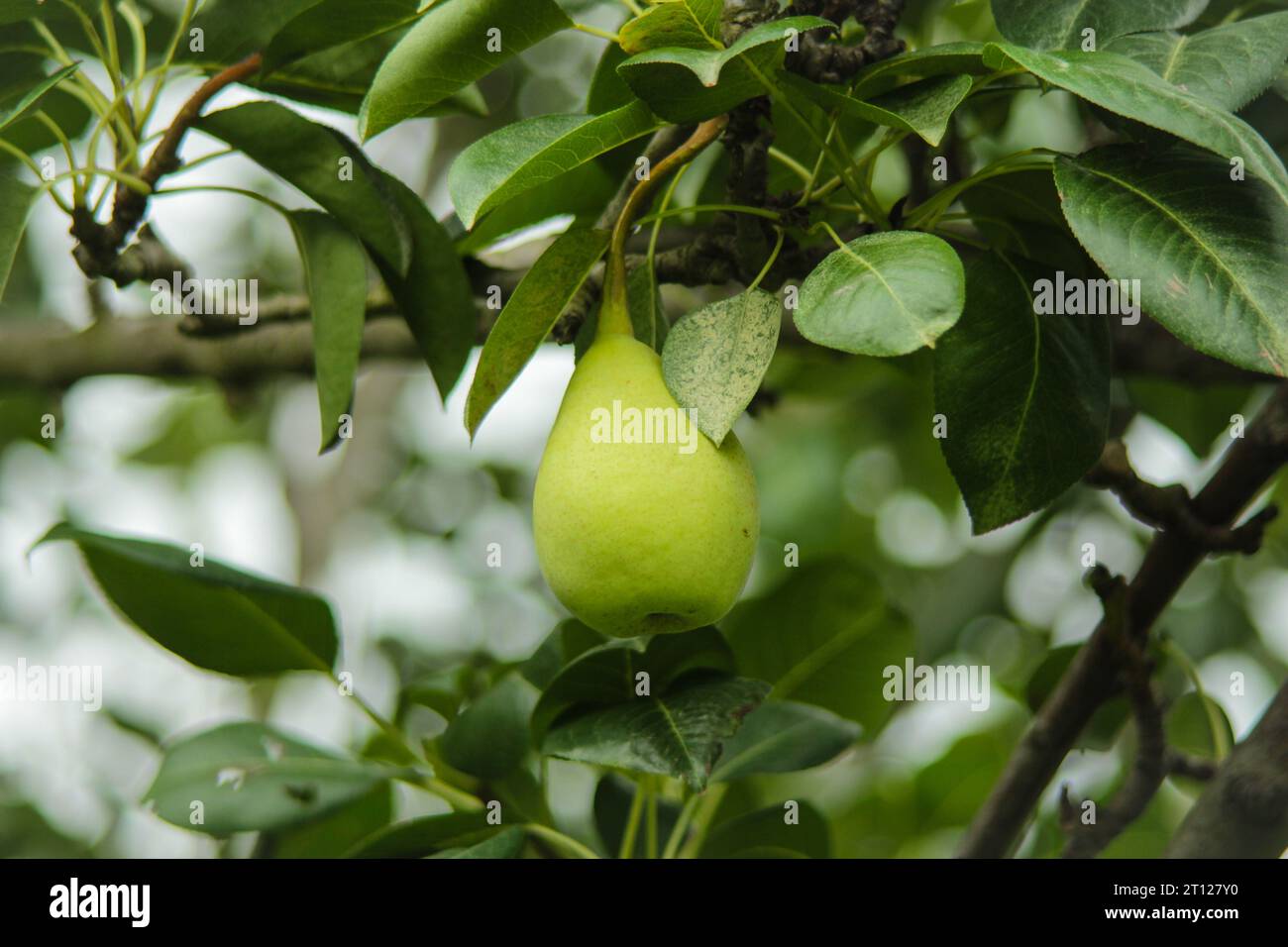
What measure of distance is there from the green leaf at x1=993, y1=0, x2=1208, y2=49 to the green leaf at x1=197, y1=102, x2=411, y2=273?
54 cm

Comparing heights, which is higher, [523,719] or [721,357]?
[721,357]

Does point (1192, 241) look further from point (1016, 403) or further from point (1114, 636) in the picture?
point (1114, 636)

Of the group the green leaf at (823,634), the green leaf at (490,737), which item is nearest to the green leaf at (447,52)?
the green leaf at (490,737)

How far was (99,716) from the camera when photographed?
2.86 metres

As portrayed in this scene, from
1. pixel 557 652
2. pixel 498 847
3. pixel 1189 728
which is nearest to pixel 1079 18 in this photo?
pixel 557 652

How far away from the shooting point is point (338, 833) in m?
1.50

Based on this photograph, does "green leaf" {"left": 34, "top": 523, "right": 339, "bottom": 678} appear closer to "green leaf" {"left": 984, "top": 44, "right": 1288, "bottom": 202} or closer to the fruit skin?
the fruit skin

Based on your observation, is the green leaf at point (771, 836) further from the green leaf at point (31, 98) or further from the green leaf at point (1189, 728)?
the green leaf at point (31, 98)

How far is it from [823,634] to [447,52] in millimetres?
757

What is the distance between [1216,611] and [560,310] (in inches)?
60.4

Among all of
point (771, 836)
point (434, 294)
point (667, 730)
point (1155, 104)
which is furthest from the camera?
point (771, 836)

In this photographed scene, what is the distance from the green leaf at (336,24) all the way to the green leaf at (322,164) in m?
0.06
